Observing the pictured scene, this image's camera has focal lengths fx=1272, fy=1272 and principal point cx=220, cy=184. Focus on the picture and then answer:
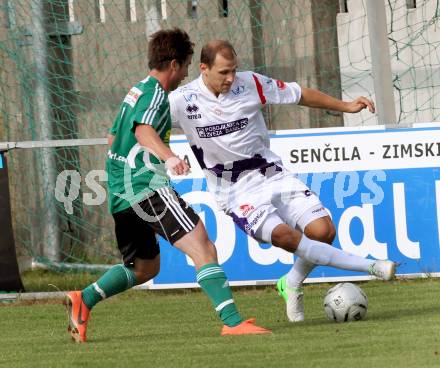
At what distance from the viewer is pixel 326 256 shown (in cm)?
770

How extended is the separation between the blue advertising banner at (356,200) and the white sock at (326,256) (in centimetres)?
238

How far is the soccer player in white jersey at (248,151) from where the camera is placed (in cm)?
805

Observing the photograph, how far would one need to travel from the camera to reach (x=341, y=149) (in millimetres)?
10227

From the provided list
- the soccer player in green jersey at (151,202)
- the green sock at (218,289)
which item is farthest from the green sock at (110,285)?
the green sock at (218,289)

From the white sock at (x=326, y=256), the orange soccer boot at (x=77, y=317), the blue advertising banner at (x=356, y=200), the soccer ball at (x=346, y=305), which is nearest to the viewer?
the orange soccer boot at (x=77, y=317)

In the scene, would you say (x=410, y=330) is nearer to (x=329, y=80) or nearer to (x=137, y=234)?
(x=137, y=234)

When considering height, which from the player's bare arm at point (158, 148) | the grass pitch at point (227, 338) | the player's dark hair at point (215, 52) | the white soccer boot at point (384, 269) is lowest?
the grass pitch at point (227, 338)

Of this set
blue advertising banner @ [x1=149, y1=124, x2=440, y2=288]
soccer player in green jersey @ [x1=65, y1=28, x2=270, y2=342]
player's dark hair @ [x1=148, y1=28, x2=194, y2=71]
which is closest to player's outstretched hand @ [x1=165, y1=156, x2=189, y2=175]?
soccer player in green jersey @ [x1=65, y1=28, x2=270, y2=342]

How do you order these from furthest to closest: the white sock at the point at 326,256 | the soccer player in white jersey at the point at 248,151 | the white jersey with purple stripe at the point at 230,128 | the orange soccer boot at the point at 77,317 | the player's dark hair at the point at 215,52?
the white jersey with purple stripe at the point at 230,128
the soccer player in white jersey at the point at 248,151
the player's dark hair at the point at 215,52
the white sock at the point at 326,256
the orange soccer boot at the point at 77,317

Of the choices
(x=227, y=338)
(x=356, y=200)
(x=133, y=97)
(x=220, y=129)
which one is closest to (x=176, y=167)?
(x=133, y=97)

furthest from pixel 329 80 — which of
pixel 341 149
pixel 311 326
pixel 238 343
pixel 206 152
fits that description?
pixel 238 343

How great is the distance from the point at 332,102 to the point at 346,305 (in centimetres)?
140

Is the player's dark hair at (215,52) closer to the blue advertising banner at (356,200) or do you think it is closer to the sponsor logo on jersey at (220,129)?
the sponsor logo on jersey at (220,129)

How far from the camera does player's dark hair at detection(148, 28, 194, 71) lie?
7.37 m
